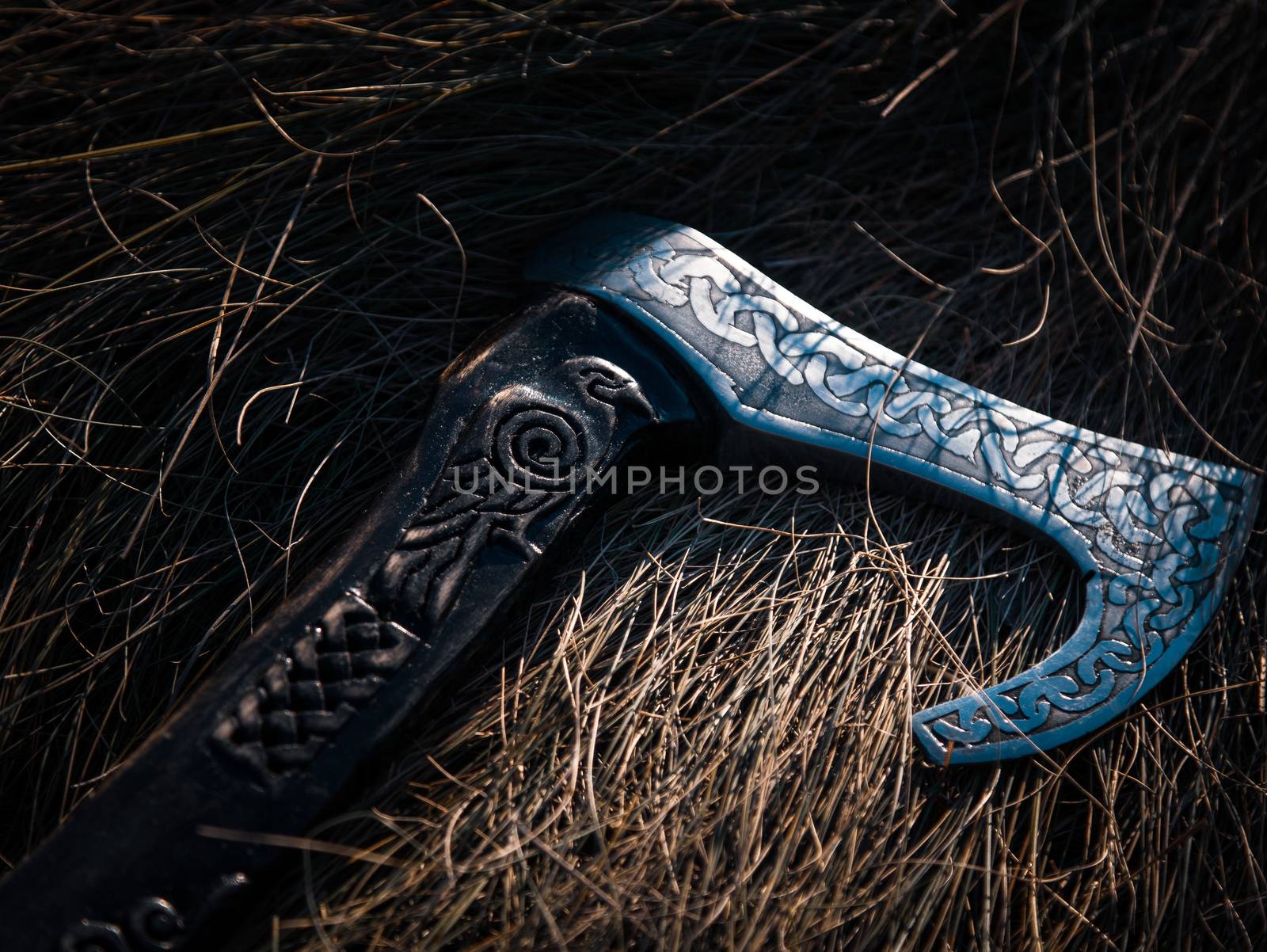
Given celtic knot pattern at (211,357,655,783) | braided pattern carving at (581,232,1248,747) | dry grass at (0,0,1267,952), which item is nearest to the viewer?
celtic knot pattern at (211,357,655,783)

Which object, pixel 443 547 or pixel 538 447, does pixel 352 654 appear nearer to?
pixel 443 547

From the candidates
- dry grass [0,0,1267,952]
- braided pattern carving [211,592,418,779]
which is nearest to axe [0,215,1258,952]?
braided pattern carving [211,592,418,779]

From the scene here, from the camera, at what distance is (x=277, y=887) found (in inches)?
58.0

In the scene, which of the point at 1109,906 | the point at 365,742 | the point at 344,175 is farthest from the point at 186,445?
the point at 1109,906

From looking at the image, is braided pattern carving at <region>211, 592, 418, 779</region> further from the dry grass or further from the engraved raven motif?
the dry grass

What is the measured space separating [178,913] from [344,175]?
4.61 feet

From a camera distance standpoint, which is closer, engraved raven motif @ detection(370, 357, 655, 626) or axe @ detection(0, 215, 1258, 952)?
axe @ detection(0, 215, 1258, 952)

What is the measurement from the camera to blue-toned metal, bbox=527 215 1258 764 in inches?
62.9

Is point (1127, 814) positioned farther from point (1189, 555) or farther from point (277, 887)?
point (277, 887)

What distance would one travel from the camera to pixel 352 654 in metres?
1.42

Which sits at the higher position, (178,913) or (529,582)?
(529,582)

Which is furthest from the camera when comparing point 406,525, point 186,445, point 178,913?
point 186,445

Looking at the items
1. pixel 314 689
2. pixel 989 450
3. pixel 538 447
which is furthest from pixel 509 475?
pixel 989 450

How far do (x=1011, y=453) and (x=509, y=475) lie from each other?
97 cm
